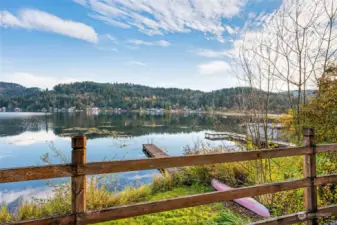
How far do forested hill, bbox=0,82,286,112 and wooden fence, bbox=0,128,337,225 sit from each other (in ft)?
128

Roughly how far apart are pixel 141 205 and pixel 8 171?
1.09 m

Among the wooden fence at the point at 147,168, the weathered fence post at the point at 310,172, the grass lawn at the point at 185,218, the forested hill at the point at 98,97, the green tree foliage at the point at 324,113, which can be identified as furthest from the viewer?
the forested hill at the point at 98,97

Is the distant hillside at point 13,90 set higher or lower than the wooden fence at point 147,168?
higher

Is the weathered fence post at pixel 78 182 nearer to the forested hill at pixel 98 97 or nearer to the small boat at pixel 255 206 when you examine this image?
the small boat at pixel 255 206

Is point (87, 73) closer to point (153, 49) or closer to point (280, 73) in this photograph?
point (153, 49)

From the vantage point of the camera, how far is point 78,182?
1897mm


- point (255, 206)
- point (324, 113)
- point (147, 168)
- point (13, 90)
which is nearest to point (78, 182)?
point (147, 168)

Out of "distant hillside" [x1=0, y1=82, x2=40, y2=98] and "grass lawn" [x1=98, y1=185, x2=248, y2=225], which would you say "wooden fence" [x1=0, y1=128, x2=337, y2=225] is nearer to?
"grass lawn" [x1=98, y1=185, x2=248, y2=225]

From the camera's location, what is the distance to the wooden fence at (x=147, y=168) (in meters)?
1.80

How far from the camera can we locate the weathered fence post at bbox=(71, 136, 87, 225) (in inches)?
74.0

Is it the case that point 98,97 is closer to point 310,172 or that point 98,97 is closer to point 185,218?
point 185,218

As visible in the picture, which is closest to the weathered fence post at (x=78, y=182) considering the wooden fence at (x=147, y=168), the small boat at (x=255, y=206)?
the wooden fence at (x=147, y=168)

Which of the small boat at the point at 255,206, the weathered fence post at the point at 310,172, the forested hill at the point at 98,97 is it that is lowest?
the small boat at the point at 255,206

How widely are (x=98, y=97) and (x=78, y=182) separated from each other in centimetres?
5805
